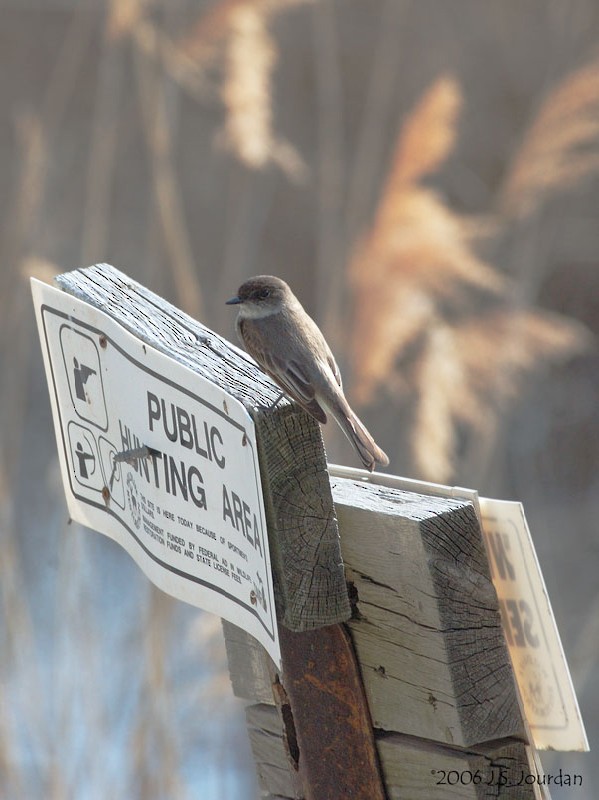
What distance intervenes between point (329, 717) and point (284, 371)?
21.7 inches

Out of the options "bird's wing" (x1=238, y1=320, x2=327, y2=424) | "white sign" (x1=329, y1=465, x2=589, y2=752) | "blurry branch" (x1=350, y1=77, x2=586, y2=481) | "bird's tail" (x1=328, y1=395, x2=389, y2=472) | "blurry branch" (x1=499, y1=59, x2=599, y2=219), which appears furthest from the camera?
"blurry branch" (x1=499, y1=59, x2=599, y2=219)

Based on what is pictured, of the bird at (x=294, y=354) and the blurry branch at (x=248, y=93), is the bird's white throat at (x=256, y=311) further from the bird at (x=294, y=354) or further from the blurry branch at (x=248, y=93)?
the blurry branch at (x=248, y=93)

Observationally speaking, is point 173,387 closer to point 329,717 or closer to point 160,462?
point 160,462

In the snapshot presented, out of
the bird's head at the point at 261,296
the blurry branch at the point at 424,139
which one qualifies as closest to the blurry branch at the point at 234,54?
the blurry branch at the point at 424,139

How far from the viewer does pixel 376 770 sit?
129 cm

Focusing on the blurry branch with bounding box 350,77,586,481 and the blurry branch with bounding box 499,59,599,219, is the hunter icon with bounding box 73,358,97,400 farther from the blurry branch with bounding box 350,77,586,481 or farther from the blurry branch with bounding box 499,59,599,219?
the blurry branch with bounding box 499,59,599,219

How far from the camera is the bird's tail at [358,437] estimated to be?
165 cm

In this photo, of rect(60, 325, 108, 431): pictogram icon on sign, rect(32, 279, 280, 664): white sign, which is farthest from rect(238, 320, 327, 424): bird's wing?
rect(60, 325, 108, 431): pictogram icon on sign

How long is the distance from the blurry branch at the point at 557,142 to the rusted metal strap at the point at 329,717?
81.0 inches

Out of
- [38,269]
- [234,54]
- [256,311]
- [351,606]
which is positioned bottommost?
[351,606]

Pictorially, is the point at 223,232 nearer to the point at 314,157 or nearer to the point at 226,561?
the point at 314,157

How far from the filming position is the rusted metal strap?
1287 millimetres

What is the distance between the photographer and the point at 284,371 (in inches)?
65.9

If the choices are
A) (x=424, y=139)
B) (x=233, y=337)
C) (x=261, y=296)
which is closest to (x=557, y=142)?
(x=424, y=139)
